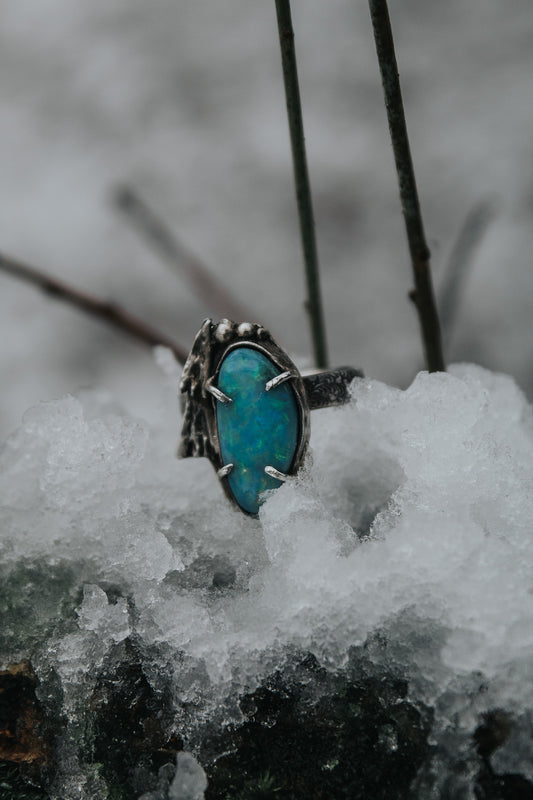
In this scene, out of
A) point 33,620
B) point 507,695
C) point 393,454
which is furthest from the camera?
point 393,454

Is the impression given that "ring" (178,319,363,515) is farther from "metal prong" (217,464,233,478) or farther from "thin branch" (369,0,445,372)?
"thin branch" (369,0,445,372)

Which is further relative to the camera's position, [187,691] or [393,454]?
[393,454]

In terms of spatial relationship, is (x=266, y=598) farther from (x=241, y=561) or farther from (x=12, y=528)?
(x=12, y=528)

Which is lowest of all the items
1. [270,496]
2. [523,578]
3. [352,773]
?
[352,773]

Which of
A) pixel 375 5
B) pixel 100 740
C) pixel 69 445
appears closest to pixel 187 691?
pixel 100 740

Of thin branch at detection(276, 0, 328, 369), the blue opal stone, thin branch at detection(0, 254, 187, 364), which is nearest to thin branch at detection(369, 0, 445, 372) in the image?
thin branch at detection(276, 0, 328, 369)

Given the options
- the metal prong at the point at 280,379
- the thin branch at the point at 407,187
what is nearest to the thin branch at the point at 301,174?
the thin branch at the point at 407,187

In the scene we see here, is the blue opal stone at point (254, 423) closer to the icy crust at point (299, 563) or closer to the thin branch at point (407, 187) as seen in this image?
the icy crust at point (299, 563)
